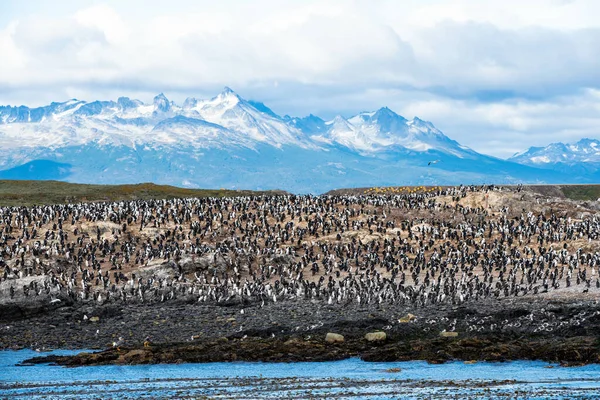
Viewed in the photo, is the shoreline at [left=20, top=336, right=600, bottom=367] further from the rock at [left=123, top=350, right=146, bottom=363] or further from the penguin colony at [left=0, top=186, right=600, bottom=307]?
the penguin colony at [left=0, top=186, right=600, bottom=307]

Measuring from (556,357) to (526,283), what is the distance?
23514 millimetres

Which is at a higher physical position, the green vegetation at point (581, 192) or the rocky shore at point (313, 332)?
the green vegetation at point (581, 192)

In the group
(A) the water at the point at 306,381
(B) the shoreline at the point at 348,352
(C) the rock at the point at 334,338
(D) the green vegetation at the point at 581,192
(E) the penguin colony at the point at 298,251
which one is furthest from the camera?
(D) the green vegetation at the point at 581,192

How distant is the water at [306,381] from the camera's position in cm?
3484

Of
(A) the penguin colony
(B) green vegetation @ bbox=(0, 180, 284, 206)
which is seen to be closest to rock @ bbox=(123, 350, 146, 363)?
(A) the penguin colony

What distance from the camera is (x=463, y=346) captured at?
139 feet

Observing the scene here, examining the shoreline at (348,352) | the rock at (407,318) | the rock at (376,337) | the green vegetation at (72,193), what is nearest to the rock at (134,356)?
the shoreline at (348,352)

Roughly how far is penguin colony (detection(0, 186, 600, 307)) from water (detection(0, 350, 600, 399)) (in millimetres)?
16729

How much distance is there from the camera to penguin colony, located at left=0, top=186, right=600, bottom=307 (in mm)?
60062

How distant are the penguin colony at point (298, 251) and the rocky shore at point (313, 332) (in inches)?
126

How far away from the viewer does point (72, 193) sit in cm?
12425

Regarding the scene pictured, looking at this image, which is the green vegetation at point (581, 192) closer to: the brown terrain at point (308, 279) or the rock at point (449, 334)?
the brown terrain at point (308, 279)

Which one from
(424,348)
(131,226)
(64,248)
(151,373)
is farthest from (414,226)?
(151,373)

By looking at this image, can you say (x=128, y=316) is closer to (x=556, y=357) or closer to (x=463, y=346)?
(x=463, y=346)
